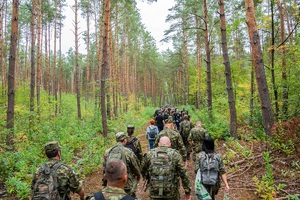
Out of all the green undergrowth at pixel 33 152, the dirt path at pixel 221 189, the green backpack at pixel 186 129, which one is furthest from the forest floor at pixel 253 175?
the green backpack at pixel 186 129

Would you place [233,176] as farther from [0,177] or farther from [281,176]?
[0,177]

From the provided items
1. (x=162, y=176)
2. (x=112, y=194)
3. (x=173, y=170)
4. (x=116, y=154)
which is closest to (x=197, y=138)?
(x=173, y=170)

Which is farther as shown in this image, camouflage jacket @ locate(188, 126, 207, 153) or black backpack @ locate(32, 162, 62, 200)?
camouflage jacket @ locate(188, 126, 207, 153)

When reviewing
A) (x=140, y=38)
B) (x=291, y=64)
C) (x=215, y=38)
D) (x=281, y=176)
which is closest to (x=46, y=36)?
(x=140, y=38)

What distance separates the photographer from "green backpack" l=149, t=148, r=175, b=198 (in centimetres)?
343

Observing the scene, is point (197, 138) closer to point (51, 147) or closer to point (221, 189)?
point (221, 189)

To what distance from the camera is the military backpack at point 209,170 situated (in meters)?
3.66

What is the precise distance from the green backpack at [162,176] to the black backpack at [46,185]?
4.93 ft

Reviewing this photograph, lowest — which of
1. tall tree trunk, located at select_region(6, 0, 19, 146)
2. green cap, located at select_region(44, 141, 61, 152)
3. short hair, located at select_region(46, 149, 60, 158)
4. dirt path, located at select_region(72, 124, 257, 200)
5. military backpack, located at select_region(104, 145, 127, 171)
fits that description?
dirt path, located at select_region(72, 124, 257, 200)

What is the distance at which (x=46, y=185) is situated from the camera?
2.81 meters

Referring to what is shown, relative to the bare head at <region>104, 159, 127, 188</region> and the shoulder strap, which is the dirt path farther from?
the shoulder strap

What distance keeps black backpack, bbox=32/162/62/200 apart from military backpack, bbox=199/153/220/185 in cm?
245

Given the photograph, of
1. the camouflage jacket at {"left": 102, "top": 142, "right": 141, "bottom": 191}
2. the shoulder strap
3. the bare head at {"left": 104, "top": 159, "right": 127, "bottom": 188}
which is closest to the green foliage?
the camouflage jacket at {"left": 102, "top": 142, "right": 141, "bottom": 191}

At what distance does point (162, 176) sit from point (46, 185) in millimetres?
1772
